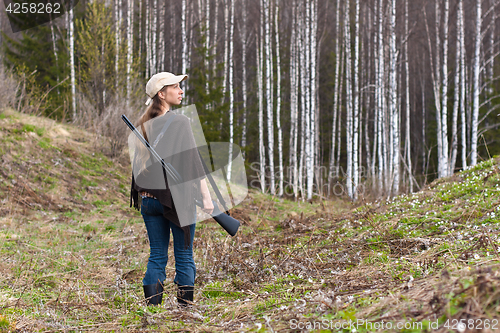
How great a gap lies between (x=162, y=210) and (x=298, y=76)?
17078mm

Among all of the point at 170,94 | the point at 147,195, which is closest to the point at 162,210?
the point at 147,195

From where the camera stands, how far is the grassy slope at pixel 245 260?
206 centimetres

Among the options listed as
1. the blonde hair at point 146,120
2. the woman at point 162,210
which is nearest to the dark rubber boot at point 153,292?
the woman at point 162,210

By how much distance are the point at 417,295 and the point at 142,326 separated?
1.68m

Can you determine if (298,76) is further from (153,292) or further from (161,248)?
(153,292)

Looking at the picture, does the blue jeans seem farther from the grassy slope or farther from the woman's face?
the woman's face

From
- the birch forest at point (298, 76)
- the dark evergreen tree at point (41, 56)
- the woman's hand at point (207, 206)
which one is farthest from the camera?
the dark evergreen tree at point (41, 56)

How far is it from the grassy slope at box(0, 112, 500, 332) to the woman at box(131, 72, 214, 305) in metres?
0.19

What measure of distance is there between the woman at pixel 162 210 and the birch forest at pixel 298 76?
327 centimetres

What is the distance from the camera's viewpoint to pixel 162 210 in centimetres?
289

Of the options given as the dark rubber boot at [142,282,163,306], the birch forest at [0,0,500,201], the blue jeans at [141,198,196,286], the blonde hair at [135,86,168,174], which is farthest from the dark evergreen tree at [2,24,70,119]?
the dark rubber boot at [142,282,163,306]

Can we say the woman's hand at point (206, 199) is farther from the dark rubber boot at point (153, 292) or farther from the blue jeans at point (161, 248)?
the dark rubber boot at point (153, 292)

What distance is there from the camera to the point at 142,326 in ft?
7.70

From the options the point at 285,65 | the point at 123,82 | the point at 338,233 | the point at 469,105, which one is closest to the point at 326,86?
the point at 285,65
